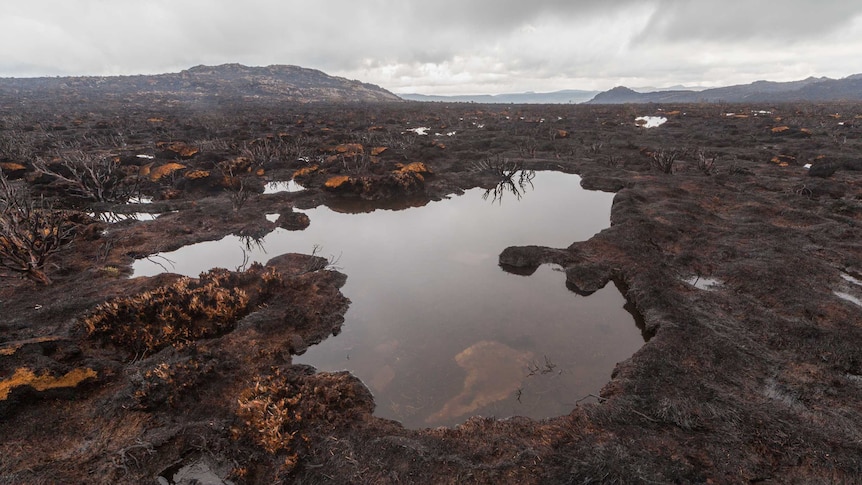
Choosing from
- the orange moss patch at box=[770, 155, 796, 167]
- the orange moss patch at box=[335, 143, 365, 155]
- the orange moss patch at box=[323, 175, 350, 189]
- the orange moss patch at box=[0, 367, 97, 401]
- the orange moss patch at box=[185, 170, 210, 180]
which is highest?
the orange moss patch at box=[335, 143, 365, 155]

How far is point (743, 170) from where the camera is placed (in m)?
20.7

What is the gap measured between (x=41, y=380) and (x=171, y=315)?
7.57ft

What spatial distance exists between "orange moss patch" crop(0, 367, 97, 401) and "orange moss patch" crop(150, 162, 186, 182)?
56.2ft

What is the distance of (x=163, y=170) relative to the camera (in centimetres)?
2017

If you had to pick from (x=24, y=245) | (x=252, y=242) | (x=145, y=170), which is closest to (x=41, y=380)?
(x=24, y=245)

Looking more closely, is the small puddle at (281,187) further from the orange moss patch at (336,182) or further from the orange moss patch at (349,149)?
the orange moss patch at (349,149)

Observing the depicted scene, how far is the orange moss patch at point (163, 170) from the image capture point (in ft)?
65.7

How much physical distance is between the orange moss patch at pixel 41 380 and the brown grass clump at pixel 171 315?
4.17 ft

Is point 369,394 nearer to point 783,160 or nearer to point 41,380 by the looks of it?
point 41,380

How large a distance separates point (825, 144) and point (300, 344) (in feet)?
130

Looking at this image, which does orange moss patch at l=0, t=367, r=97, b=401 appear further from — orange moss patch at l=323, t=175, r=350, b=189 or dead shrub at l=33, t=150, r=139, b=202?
dead shrub at l=33, t=150, r=139, b=202

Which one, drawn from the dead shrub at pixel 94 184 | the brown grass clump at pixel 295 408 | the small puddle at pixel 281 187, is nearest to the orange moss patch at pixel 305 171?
the small puddle at pixel 281 187

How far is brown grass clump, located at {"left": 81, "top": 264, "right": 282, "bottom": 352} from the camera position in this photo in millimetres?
7781

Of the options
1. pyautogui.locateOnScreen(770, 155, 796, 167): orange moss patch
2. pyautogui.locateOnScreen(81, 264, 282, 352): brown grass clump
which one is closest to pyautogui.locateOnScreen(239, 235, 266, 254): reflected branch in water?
pyautogui.locateOnScreen(81, 264, 282, 352): brown grass clump
